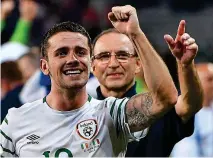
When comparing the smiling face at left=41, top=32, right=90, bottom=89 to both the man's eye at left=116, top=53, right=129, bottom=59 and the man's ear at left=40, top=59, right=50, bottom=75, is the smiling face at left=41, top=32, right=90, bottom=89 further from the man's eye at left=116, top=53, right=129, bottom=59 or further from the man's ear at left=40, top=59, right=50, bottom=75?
the man's eye at left=116, top=53, right=129, bottom=59

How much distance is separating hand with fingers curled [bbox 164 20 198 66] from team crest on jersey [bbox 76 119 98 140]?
0.52 m

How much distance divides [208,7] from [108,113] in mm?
6153

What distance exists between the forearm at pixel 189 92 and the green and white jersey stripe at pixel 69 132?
1.10ft

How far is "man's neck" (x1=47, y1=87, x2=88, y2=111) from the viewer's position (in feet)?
10.2

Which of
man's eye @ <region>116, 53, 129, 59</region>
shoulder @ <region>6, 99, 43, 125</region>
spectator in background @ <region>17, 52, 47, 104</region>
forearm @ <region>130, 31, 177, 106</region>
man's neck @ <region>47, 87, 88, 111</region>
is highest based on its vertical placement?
forearm @ <region>130, 31, 177, 106</region>

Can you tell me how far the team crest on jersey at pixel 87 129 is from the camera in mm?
3025

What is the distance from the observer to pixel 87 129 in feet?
9.95

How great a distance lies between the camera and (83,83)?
9.87 feet

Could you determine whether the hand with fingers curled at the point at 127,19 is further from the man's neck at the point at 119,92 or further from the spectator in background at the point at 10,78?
the spectator in background at the point at 10,78

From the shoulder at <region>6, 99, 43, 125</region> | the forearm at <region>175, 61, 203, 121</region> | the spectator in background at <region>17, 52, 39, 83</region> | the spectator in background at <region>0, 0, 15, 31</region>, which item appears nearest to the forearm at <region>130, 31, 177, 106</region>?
the forearm at <region>175, 61, 203, 121</region>

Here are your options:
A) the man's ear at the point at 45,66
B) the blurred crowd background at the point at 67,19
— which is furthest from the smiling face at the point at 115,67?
the blurred crowd background at the point at 67,19

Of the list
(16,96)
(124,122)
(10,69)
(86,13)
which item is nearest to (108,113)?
(124,122)

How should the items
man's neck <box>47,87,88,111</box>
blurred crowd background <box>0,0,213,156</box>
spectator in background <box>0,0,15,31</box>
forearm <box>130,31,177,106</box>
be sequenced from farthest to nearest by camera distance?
spectator in background <box>0,0,15,31</box> < blurred crowd background <box>0,0,213,156</box> < man's neck <box>47,87,88,111</box> < forearm <box>130,31,177,106</box>

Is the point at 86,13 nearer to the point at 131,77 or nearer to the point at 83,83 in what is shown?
the point at 131,77
